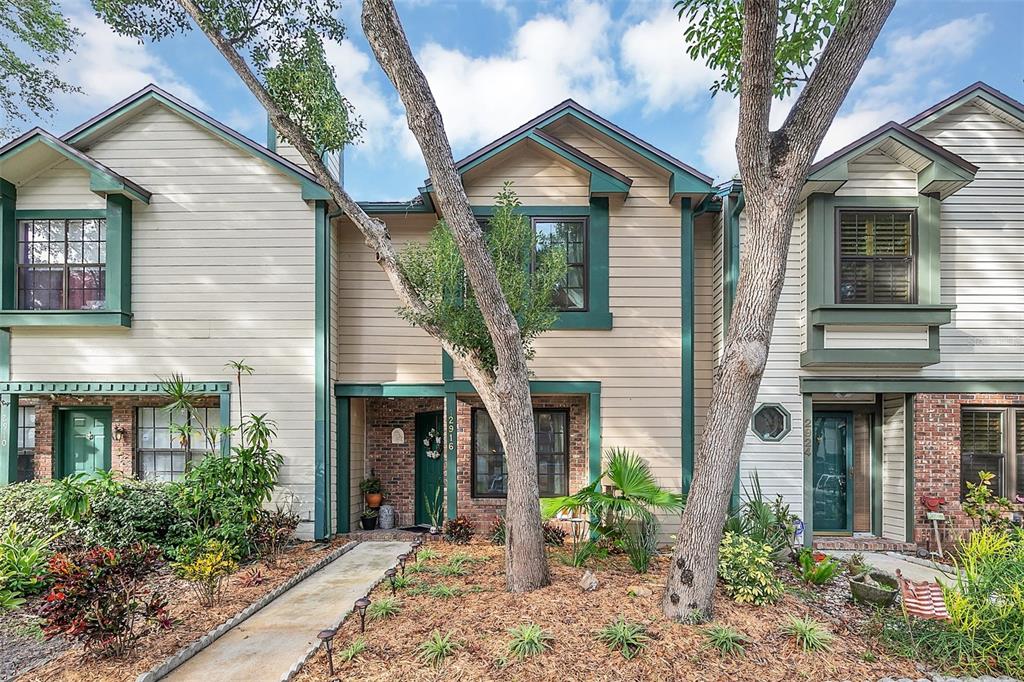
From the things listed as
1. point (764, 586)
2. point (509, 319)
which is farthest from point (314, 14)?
point (764, 586)

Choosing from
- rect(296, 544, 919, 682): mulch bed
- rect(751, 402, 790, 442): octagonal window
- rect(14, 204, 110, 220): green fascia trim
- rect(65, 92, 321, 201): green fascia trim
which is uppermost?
rect(65, 92, 321, 201): green fascia trim

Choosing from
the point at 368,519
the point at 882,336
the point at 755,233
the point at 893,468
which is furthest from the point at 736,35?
the point at 368,519

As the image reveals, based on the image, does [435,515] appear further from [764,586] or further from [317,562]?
[764,586]

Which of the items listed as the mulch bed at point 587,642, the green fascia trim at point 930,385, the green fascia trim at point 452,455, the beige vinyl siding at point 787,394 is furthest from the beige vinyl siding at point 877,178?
the green fascia trim at point 452,455

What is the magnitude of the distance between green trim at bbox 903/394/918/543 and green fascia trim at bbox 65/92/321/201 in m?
9.73

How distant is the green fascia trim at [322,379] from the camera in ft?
28.7

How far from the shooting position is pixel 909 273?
8320 millimetres

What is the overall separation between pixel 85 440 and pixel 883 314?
13.3 m

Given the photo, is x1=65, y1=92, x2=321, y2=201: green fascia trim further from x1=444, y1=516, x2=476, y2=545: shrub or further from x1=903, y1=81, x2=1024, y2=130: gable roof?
x1=903, y1=81, x2=1024, y2=130: gable roof

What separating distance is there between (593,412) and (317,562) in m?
4.60

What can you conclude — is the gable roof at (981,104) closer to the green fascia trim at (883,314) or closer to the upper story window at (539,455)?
the green fascia trim at (883,314)

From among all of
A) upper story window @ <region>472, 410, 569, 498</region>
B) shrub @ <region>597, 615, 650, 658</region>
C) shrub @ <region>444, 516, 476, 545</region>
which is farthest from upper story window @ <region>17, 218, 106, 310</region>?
shrub @ <region>597, 615, 650, 658</region>

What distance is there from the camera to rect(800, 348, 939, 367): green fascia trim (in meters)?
8.16

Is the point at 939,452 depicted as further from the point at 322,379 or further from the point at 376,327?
the point at 322,379
